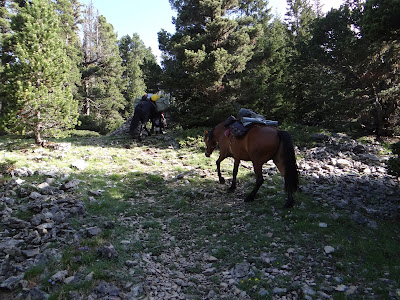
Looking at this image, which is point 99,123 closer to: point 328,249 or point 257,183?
point 257,183

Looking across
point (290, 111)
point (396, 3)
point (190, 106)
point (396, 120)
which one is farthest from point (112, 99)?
point (396, 3)

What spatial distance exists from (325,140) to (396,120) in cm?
367

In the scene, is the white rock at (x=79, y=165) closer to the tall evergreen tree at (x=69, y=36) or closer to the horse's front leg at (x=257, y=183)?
the horse's front leg at (x=257, y=183)

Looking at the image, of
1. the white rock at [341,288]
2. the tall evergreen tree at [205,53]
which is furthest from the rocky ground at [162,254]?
the tall evergreen tree at [205,53]

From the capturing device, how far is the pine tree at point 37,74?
32.3 ft

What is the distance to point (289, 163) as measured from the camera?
582 cm

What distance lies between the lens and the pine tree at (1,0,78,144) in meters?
9.85

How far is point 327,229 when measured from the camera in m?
5.09

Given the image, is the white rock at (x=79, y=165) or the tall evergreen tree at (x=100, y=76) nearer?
the white rock at (x=79, y=165)

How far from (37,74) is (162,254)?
932 centimetres

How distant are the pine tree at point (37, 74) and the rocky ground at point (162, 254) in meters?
3.62

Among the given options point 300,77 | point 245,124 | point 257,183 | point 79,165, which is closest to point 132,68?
point 300,77

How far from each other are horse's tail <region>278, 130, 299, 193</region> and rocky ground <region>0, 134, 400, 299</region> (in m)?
1.04

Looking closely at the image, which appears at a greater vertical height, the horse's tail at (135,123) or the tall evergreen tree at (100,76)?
the tall evergreen tree at (100,76)
